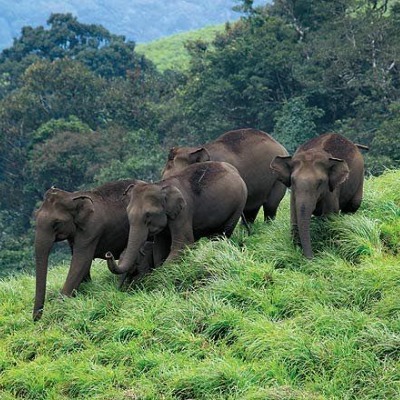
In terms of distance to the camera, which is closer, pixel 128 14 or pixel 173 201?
pixel 173 201

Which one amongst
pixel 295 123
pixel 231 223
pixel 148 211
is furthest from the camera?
pixel 295 123

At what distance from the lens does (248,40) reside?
103ft

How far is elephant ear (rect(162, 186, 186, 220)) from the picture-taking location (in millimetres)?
8133

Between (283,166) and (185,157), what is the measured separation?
70.0 inches

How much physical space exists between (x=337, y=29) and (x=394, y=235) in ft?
78.0

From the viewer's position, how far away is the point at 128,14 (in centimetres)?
11688

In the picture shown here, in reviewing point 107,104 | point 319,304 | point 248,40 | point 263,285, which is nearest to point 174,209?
point 263,285

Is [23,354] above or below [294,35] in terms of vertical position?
below

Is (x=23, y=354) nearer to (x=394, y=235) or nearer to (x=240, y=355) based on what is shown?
(x=240, y=355)

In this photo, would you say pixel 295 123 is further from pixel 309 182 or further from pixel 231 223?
pixel 309 182

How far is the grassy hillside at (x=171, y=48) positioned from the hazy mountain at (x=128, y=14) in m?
46.5

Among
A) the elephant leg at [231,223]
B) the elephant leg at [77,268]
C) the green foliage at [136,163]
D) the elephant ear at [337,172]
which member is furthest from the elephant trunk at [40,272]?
the green foliage at [136,163]

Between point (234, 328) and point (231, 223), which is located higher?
point (231, 223)

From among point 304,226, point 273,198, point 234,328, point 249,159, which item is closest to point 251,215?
point 273,198
